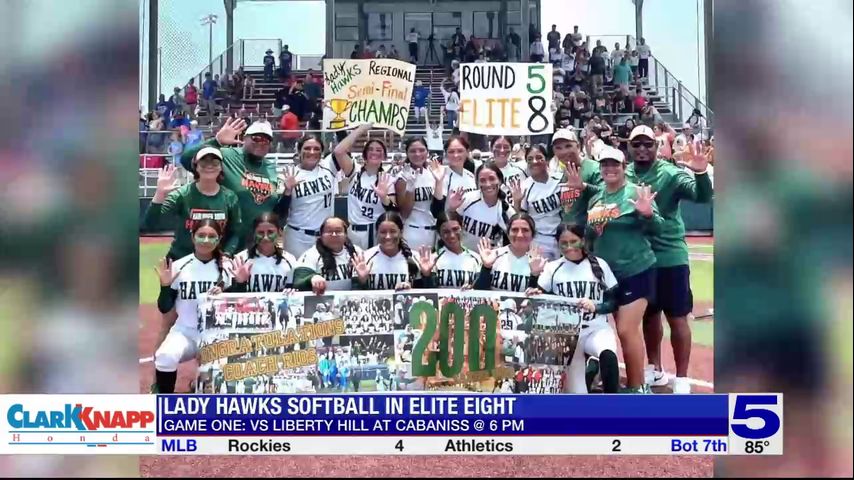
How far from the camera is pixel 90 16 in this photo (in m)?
3.51

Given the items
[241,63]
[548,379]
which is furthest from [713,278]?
[241,63]

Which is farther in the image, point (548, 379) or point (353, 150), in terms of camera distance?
point (353, 150)

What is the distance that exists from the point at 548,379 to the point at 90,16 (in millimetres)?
2783

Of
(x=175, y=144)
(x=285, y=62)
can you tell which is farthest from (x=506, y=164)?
(x=175, y=144)

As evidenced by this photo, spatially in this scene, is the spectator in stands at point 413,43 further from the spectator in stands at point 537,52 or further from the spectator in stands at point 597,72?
the spectator in stands at point 597,72

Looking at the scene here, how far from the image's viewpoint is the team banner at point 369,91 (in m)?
3.90

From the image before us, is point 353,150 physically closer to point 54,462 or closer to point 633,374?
point 633,374

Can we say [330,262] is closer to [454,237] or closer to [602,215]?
[454,237]

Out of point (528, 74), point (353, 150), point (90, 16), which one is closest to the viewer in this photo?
point (90, 16)

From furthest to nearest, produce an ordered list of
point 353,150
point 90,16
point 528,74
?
point 353,150 → point 528,74 → point 90,16

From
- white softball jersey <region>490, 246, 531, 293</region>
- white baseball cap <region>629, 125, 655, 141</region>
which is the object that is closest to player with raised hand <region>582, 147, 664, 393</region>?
white baseball cap <region>629, 125, 655, 141</region>

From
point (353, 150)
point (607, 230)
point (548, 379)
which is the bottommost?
point (548, 379)

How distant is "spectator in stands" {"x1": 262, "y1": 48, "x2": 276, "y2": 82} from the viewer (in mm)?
A: 3844

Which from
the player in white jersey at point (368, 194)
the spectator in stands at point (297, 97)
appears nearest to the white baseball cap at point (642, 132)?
the player in white jersey at point (368, 194)
